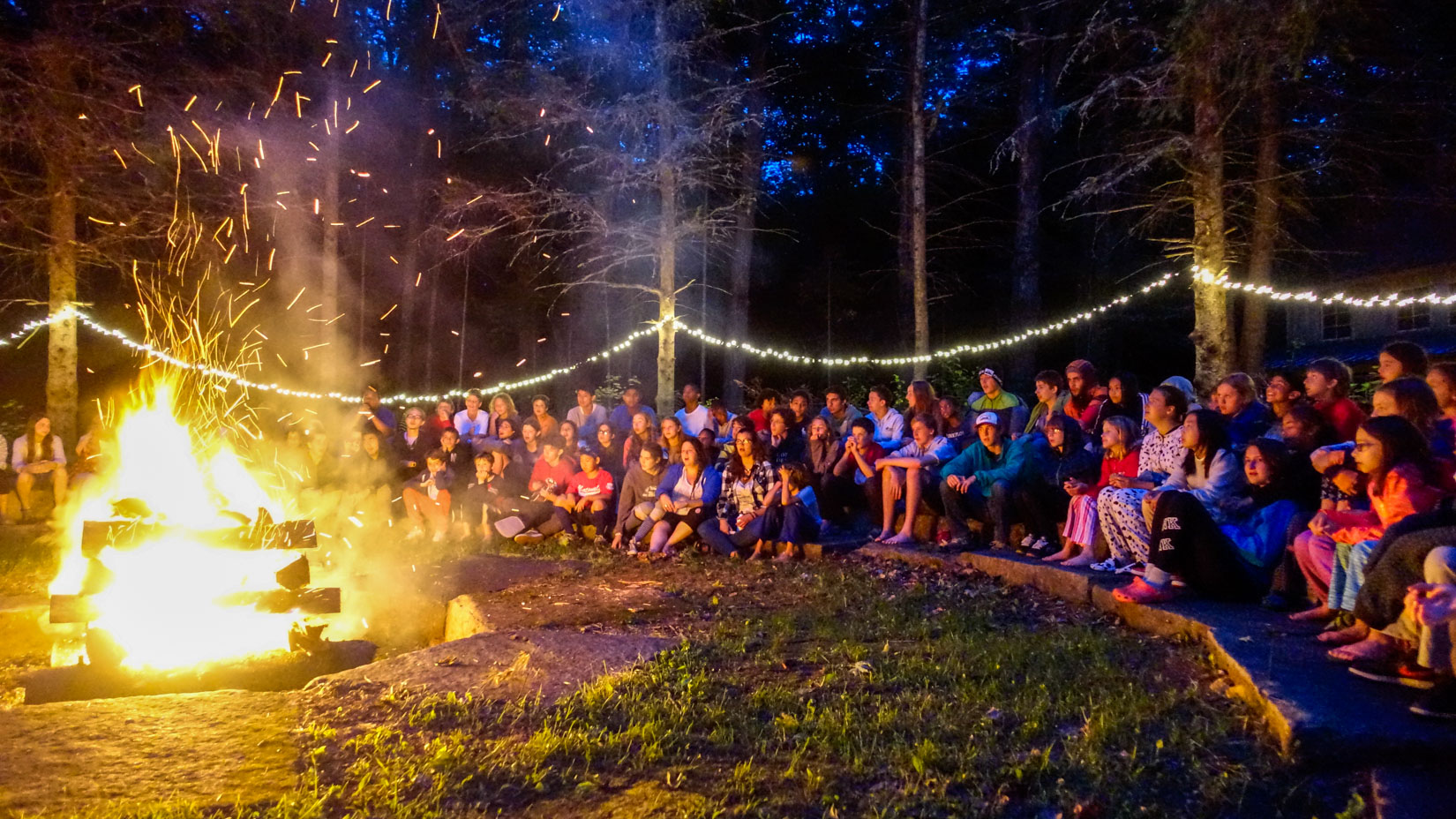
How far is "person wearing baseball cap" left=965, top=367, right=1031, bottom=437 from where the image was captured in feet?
27.6

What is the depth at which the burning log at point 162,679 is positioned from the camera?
519 cm

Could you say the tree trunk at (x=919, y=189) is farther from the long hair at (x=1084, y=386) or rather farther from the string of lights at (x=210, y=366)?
the long hair at (x=1084, y=386)

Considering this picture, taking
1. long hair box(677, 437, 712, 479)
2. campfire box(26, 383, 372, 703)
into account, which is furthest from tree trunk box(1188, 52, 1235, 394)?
campfire box(26, 383, 372, 703)

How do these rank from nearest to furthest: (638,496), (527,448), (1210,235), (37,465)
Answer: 1. (638,496)
2. (527,448)
3. (1210,235)
4. (37,465)

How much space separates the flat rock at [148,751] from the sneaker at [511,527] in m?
5.24

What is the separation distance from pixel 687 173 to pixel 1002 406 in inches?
243

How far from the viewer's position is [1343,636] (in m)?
4.27

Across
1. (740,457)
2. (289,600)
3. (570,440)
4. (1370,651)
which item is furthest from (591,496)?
(1370,651)

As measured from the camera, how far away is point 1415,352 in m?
5.64

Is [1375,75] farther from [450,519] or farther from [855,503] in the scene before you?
[450,519]

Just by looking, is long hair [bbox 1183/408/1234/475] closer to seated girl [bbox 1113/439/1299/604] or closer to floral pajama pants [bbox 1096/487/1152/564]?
seated girl [bbox 1113/439/1299/604]

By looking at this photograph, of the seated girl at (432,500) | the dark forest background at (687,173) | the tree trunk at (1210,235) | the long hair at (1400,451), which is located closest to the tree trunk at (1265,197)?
the dark forest background at (687,173)

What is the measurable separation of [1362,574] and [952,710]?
1.87 metres

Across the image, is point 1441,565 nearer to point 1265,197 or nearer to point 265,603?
point 265,603
